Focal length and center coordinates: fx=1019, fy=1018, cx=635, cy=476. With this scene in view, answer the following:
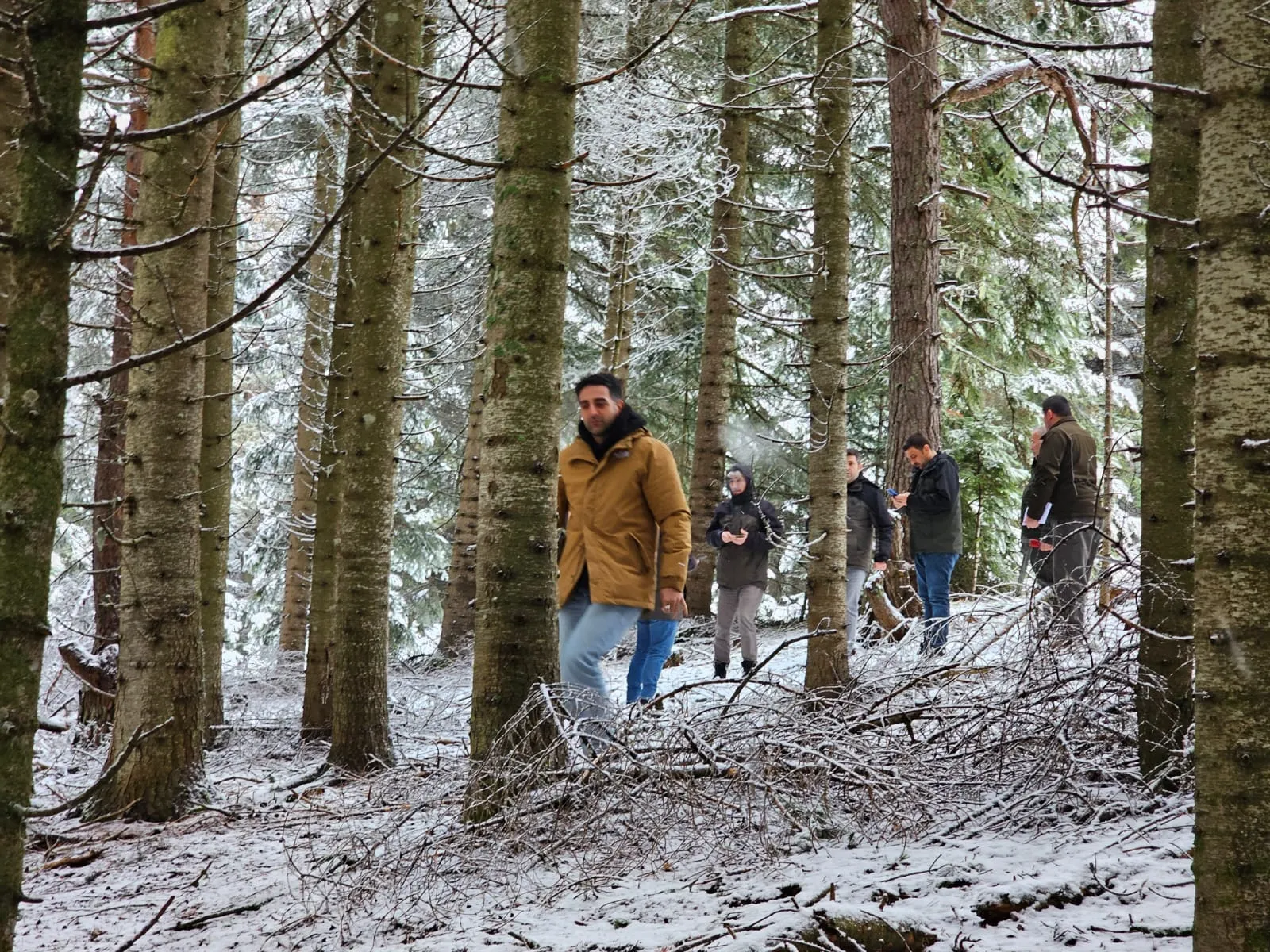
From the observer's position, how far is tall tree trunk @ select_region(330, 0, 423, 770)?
6535mm

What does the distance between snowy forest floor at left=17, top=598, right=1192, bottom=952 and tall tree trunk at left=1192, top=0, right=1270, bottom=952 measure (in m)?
0.66

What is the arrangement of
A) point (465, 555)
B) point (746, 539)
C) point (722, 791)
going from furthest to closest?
point (465, 555)
point (746, 539)
point (722, 791)

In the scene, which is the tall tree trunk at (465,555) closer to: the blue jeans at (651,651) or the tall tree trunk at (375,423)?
the blue jeans at (651,651)

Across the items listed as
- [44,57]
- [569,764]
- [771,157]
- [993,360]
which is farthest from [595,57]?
[44,57]

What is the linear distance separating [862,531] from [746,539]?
1.18 meters

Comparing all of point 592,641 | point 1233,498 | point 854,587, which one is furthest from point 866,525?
point 1233,498

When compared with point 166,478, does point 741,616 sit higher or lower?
lower

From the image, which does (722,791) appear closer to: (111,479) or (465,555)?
(111,479)

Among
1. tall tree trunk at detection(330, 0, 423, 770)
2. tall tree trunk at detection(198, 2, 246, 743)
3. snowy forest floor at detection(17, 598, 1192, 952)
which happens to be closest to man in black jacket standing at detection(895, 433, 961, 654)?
snowy forest floor at detection(17, 598, 1192, 952)

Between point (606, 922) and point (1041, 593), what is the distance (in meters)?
3.08

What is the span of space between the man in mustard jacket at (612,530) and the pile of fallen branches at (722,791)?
64 centimetres

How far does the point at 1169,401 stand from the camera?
3.88 meters

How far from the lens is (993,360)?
542 inches

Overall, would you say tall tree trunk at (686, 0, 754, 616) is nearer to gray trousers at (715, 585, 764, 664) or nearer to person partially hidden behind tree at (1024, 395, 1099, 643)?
gray trousers at (715, 585, 764, 664)
